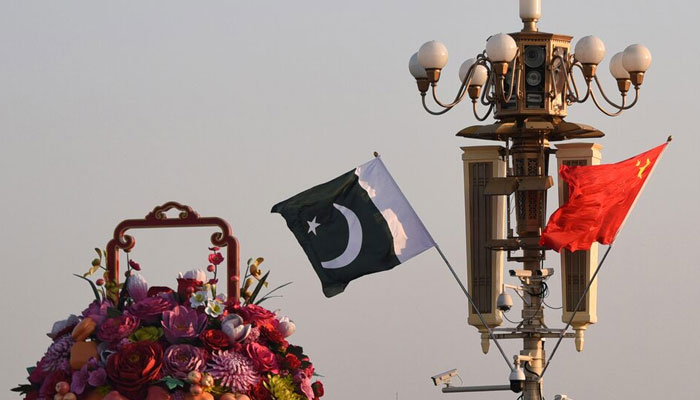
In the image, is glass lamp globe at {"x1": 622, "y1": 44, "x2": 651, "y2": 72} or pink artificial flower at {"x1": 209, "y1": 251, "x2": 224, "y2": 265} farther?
glass lamp globe at {"x1": 622, "y1": 44, "x2": 651, "y2": 72}

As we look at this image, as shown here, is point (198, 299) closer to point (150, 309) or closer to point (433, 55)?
point (150, 309)

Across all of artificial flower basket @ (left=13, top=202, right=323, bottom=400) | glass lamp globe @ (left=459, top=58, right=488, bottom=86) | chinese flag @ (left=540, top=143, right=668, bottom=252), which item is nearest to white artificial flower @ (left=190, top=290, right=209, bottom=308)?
artificial flower basket @ (left=13, top=202, right=323, bottom=400)

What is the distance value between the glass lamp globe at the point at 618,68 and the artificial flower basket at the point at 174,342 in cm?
1087

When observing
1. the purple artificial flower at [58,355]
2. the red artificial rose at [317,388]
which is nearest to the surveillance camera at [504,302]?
the red artificial rose at [317,388]

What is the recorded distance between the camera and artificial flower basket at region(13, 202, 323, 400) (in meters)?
11.0

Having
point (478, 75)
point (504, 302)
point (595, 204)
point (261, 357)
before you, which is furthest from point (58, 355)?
point (478, 75)

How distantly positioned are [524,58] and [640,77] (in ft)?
4.49

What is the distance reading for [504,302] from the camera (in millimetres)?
21094

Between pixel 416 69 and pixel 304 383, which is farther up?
pixel 416 69

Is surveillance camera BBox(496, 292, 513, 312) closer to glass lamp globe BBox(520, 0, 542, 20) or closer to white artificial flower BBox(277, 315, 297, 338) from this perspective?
glass lamp globe BBox(520, 0, 542, 20)

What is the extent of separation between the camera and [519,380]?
65.4 ft

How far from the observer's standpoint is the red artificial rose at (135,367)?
1095 cm

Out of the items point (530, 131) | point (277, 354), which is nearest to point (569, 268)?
point (530, 131)

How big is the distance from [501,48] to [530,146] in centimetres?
166
